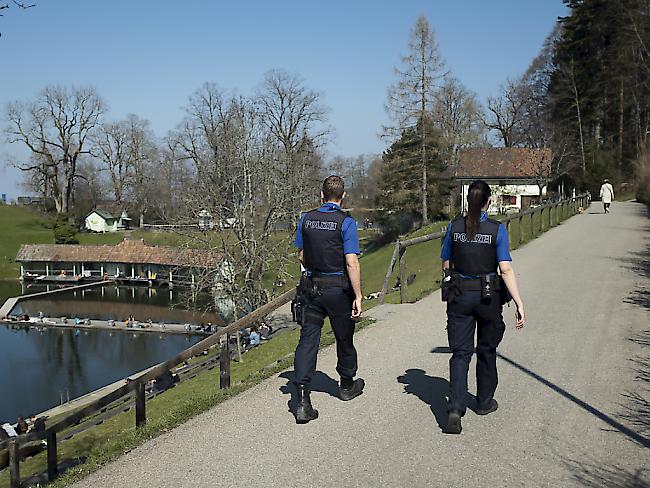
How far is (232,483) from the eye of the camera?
4938 mm

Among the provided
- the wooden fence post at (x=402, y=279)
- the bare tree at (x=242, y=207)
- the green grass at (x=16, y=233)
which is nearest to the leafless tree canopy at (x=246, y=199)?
the bare tree at (x=242, y=207)

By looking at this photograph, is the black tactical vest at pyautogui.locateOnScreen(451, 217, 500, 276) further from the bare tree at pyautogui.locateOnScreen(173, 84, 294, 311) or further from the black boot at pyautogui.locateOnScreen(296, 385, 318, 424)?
the bare tree at pyautogui.locateOnScreen(173, 84, 294, 311)

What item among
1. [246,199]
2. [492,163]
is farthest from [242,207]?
[492,163]

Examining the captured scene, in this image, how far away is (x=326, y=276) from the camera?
6199 mm

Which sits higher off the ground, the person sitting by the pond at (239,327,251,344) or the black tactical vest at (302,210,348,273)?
the black tactical vest at (302,210,348,273)

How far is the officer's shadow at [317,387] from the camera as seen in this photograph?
686cm

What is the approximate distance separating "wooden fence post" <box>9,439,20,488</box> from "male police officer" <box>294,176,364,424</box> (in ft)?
7.63

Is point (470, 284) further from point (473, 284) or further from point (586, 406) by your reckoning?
point (586, 406)

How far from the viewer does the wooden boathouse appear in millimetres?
67312

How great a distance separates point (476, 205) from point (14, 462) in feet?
14.2

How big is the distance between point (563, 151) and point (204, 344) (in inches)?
1895

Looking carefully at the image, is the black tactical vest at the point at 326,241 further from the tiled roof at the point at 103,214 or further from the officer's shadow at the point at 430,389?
the tiled roof at the point at 103,214

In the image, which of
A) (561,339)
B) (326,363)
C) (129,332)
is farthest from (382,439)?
(129,332)

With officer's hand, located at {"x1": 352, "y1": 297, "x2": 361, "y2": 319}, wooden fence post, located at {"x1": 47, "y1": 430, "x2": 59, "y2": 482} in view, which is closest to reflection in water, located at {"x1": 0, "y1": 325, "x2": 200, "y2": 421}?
wooden fence post, located at {"x1": 47, "y1": 430, "x2": 59, "y2": 482}
